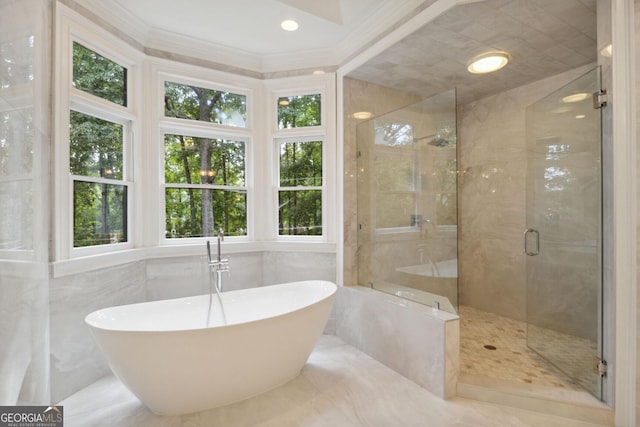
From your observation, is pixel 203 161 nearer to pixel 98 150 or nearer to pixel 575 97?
pixel 98 150

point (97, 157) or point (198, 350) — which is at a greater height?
point (97, 157)

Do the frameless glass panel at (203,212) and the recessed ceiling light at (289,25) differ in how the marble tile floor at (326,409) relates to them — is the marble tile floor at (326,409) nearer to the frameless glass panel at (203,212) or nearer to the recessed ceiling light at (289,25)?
the frameless glass panel at (203,212)

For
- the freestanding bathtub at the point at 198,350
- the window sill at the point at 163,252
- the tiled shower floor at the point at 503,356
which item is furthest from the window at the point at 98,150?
the tiled shower floor at the point at 503,356

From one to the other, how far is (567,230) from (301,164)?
2396mm

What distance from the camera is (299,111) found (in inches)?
126

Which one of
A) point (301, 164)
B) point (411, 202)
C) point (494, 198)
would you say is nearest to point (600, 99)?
point (411, 202)

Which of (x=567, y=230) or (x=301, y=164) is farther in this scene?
(x=301, y=164)

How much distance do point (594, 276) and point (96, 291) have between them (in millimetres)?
3618

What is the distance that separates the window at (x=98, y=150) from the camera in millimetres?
2160

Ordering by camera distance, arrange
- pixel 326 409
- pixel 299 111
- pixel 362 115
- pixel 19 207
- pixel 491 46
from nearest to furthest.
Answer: pixel 19 207
pixel 326 409
pixel 491 46
pixel 362 115
pixel 299 111

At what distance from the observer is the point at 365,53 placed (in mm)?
2664

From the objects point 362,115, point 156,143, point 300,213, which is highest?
point 362,115

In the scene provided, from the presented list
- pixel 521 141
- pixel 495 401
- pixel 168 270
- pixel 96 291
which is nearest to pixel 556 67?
pixel 521 141

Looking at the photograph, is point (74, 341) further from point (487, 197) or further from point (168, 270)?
point (487, 197)
